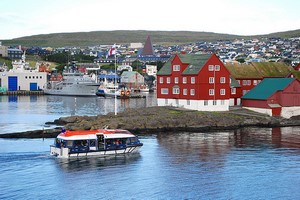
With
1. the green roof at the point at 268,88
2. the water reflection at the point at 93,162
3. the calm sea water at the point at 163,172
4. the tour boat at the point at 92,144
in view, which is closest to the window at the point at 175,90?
the green roof at the point at 268,88

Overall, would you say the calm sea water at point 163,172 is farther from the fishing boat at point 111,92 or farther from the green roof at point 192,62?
the fishing boat at point 111,92

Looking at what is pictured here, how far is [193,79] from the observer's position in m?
70.7

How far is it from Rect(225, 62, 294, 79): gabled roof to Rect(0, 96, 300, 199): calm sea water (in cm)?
2967

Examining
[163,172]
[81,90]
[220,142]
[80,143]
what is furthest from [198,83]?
[81,90]

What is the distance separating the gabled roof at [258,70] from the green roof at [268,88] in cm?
742

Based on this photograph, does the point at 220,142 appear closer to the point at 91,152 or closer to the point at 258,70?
the point at 91,152

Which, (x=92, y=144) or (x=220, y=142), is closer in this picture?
(x=92, y=144)

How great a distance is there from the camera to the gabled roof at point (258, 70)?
80.8 meters

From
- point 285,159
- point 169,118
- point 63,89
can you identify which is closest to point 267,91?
point 169,118

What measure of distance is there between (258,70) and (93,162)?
47605 millimetres

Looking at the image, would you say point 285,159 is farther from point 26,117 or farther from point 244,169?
point 26,117

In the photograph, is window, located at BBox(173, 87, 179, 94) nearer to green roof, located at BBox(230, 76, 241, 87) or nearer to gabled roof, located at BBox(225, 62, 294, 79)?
green roof, located at BBox(230, 76, 241, 87)

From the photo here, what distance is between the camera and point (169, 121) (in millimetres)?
61469

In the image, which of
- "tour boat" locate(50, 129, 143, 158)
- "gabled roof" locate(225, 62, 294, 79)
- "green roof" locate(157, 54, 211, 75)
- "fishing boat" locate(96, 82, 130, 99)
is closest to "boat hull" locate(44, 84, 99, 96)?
"fishing boat" locate(96, 82, 130, 99)
